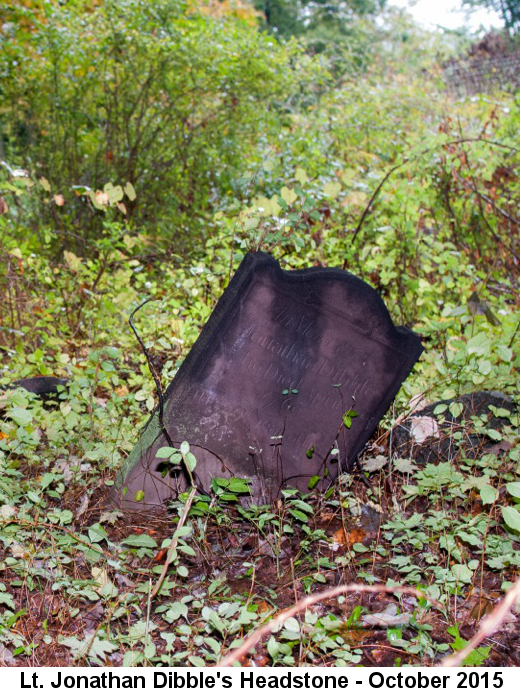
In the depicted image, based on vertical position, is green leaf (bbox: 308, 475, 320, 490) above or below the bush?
below

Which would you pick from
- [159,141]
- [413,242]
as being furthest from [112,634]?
[159,141]

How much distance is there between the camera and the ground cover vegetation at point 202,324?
243 cm

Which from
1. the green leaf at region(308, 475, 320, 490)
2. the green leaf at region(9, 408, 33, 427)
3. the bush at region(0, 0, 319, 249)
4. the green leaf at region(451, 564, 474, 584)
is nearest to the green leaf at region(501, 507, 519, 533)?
the green leaf at region(451, 564, 474, 584)

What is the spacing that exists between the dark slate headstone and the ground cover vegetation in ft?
0.57

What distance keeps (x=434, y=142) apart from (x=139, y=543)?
5.33 metres

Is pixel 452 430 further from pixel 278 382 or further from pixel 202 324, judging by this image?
pixel 202 324

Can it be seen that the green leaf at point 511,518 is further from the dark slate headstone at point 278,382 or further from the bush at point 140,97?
the bush at point 140,97

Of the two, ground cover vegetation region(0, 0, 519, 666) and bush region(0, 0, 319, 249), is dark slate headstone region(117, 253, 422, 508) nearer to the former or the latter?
ground cover vegetation region(0, 0, 519, 666)

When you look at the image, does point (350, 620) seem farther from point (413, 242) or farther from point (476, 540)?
point (413, 242)

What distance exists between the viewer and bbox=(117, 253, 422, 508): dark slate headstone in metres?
3.20

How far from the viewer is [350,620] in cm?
237

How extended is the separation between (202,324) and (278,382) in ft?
5.10

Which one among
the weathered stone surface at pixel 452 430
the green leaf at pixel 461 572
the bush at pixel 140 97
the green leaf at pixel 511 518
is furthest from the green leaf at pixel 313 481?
the bush at pixel 140 97

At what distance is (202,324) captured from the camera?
472 cm
